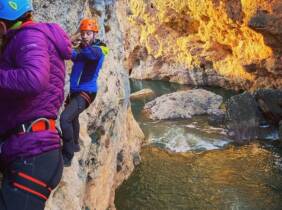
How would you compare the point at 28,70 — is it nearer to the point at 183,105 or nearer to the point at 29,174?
the point at 29,174

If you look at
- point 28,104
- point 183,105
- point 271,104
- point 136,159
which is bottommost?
point 183,105

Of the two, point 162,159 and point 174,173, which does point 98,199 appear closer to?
point 174,173

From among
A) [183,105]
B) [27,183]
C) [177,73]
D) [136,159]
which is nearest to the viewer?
[27,183]

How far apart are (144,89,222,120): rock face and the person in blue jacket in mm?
17902

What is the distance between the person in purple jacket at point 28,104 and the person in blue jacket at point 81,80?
2.56m

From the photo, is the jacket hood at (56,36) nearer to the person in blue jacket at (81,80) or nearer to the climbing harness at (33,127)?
the climbing harness at (33,127)

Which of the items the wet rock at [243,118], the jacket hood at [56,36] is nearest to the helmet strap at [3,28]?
the jacket hood at [56,36]

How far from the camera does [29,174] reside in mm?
3014

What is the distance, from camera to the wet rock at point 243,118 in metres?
19.6

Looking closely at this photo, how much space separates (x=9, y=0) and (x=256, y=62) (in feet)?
97.1

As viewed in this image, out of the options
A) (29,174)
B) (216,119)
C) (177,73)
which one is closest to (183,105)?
(216,119)

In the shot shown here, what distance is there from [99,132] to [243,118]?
38.8 feet

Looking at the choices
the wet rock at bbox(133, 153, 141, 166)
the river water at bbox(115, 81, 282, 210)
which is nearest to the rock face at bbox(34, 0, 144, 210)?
the wet rock at bbox(133, 153, 141, 166)

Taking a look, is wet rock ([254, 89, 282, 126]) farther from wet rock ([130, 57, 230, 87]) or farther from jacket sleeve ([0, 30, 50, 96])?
jacket sleeve ([0, 30, 50, 96])
